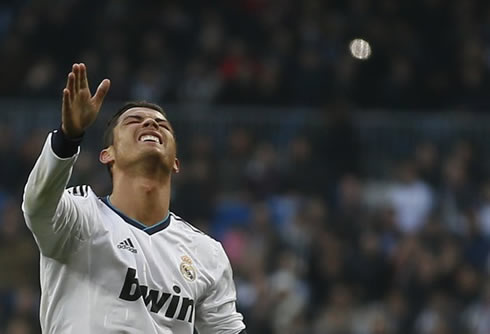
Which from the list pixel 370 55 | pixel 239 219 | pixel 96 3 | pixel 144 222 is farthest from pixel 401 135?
pixel 144 222

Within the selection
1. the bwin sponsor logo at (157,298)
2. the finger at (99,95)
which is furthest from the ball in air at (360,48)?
the finger at (99,95)


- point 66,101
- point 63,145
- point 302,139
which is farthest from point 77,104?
point 302,139

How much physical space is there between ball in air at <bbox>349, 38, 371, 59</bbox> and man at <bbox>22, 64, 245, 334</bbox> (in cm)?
838

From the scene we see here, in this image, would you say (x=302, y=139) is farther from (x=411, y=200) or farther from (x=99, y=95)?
(x=99, y=95)

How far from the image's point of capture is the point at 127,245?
195 inches

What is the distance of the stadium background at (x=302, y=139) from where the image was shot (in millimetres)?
11062

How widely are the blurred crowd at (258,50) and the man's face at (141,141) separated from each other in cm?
766

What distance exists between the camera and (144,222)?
5.25 metres

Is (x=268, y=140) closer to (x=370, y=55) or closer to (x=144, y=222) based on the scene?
(x=370, y=55)

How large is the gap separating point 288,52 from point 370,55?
36.7 inches

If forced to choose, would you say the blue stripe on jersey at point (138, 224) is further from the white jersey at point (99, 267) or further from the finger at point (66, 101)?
the finger at point (66, 101)

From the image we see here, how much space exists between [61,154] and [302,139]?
8.10 m

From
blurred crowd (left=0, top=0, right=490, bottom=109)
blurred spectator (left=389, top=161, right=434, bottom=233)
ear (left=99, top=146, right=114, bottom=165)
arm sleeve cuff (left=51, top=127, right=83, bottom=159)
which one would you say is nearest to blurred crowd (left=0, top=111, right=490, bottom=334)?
blurred spectator (left=389, top=161, right=434, bottom=233)

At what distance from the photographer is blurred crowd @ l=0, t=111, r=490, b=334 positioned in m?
10.9
